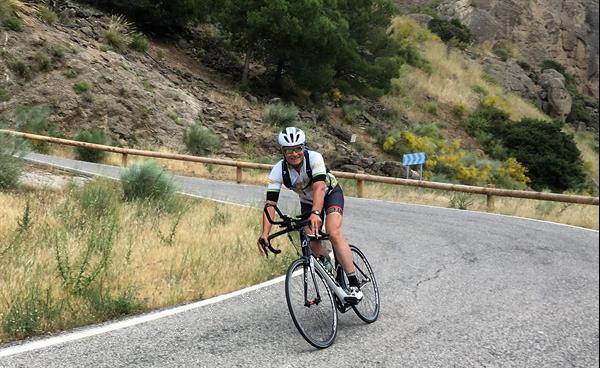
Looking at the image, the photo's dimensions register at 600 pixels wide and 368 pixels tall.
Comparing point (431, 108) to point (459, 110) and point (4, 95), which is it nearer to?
point (459, 110)

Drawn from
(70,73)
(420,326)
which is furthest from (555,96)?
(420,326)

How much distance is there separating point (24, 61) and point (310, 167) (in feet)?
72.1

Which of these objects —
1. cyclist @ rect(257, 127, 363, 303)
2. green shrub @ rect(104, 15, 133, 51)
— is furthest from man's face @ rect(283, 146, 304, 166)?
green shrub @ rect(104, 15, 133, 51)

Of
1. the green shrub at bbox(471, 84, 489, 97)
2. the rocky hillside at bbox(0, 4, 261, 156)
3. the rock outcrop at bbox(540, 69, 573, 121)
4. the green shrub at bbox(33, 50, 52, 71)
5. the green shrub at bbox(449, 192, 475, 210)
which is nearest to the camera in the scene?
the green shrub at bbox(449, 192, 475, 210)

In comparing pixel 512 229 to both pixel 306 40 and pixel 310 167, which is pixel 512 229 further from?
pixel 306 40

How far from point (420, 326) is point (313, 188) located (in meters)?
1.76

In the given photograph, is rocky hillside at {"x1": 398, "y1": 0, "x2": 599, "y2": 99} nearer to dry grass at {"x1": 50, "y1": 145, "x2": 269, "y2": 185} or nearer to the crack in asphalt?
the crack in asphalt

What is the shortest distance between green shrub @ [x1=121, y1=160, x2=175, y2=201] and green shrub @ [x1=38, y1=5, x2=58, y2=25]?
18.1 meters

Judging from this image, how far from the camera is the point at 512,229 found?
39.2 ft

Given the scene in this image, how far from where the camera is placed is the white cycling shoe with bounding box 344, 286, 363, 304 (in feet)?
17.3

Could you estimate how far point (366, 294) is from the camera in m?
5.91

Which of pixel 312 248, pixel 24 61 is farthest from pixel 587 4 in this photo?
pixel 24 61

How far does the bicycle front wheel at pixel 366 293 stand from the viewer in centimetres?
567

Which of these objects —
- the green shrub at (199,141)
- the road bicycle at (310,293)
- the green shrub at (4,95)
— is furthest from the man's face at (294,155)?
the green shrub at (4,95)
